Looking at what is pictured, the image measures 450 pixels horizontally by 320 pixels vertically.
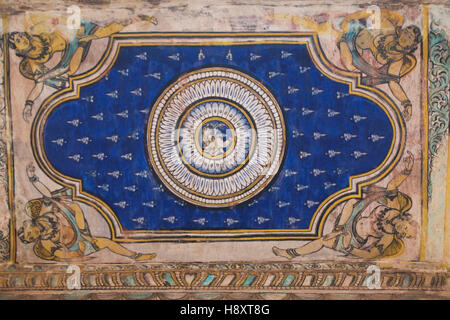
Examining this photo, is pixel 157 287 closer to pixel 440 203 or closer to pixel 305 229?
pixel 305 229

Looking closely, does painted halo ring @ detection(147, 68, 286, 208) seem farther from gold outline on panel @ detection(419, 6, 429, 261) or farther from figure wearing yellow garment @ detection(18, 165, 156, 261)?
gold outline on panel @ detection(419, 6, 429, 261)

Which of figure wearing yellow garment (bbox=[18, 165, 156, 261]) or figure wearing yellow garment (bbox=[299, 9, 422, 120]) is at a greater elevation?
figure wearing yellow garment (bbox=[299, 9, 422, 120])

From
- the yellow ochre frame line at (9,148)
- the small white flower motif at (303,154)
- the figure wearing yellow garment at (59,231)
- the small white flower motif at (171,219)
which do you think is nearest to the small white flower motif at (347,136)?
the small white flower motif at (303,154)

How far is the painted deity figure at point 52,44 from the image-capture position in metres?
4.16

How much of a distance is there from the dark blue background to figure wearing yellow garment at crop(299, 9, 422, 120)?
0.76 feet

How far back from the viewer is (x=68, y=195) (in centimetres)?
430

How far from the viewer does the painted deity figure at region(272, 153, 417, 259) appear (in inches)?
169

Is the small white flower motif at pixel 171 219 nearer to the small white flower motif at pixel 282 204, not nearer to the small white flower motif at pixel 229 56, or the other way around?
the small white flower motif at pixel 282 204

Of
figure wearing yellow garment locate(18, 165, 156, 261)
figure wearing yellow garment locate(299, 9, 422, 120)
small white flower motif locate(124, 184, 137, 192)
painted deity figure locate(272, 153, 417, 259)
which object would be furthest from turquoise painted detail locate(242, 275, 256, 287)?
figure wearing yellow garment locate(299, 9, 422, 120)

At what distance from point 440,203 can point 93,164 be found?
331cm

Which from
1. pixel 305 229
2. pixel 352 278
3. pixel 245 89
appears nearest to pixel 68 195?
pixel 245 89

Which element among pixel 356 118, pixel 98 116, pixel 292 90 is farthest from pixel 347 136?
pixel 98 116

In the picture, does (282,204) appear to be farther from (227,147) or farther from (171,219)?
(171,219)

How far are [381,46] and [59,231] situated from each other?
3.49m
